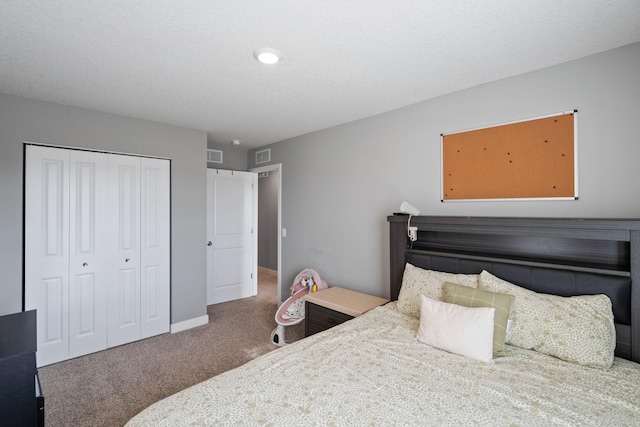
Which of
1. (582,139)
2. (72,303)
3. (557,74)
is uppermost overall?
(557,74)

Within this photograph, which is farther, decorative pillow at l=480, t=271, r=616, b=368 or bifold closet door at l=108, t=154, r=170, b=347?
bifold closet door at l=108, t=154, r=170, b=347

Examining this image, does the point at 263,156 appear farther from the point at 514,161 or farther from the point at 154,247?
the point at 514,161

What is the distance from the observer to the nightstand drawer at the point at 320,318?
8.89ft

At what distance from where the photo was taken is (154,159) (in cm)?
340

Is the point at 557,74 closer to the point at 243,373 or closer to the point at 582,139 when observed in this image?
the point at 582,139

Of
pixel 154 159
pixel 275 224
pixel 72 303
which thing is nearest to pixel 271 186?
pixel 275 224

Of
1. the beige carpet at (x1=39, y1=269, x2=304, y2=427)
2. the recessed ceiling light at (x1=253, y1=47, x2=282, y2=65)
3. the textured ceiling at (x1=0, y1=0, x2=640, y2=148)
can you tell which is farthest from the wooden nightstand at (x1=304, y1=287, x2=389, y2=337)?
the recessed ceiling light at (x1=253, y1=47, x2=282, y2=65)

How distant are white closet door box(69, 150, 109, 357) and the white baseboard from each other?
0.67 m

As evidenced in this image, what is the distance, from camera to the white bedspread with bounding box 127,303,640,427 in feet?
3.91

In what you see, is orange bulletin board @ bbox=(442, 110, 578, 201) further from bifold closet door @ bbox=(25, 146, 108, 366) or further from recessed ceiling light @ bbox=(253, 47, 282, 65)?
bifold closet door @ bbox=(25, 146, 108, 366)

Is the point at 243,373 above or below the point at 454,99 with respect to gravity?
below

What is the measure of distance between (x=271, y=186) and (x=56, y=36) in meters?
4.71

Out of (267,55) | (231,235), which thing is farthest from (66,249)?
(267,55)

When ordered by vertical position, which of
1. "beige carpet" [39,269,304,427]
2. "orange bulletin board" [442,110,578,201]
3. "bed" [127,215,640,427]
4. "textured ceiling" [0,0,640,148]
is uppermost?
"textured ceiling" [0,0,640,148]
